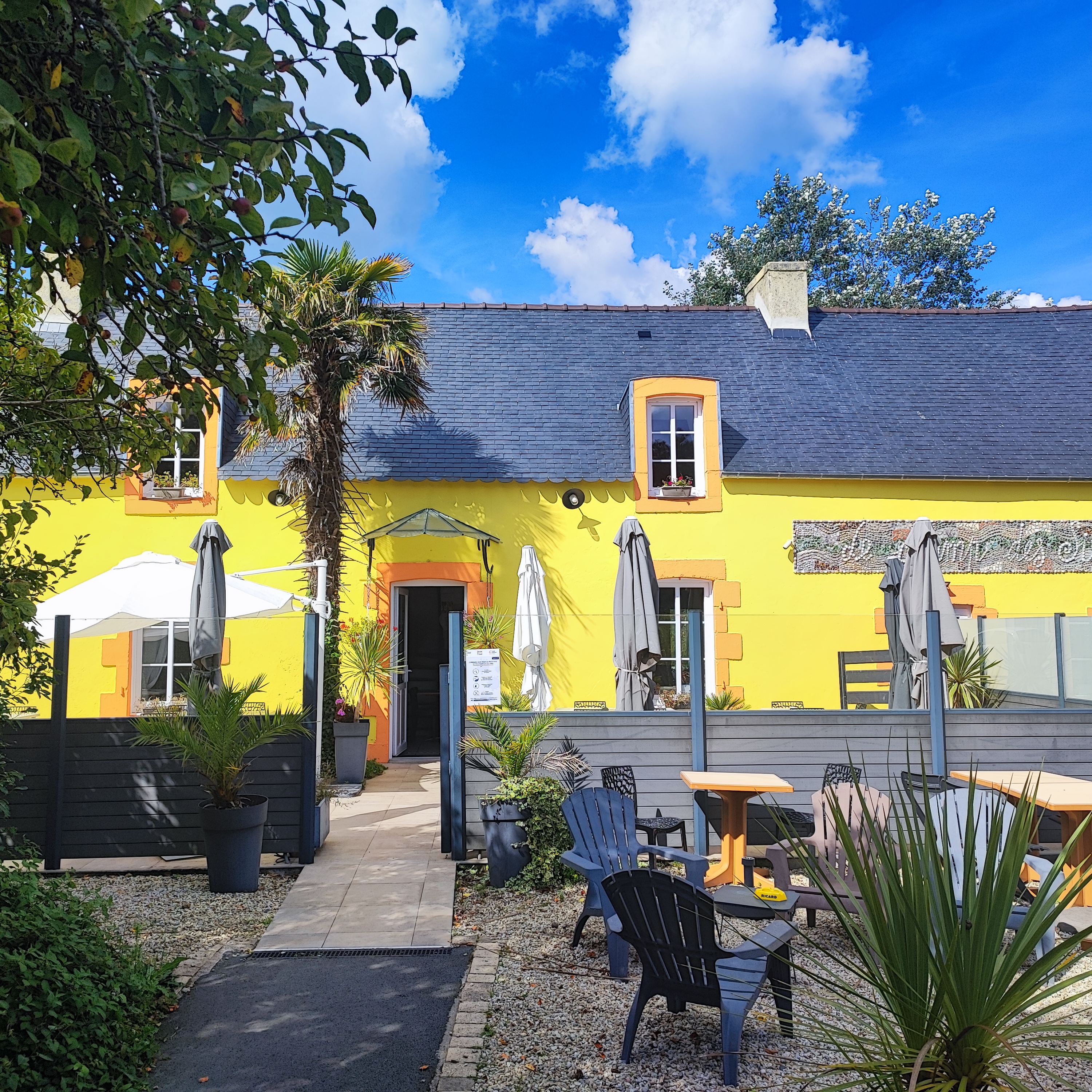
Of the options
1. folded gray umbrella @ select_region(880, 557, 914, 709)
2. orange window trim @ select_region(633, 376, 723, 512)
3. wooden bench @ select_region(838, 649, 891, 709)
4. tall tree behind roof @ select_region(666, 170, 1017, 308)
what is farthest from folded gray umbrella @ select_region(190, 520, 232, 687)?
tall tree behind roof @ select_region(666, 170, 1017, 308)

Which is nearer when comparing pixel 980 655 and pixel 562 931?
pixel 562 931

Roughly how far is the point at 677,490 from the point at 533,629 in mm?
3337

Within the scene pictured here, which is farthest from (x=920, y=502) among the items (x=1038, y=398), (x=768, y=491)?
(x=1038, y=398)

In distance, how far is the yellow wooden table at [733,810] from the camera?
6.17 m

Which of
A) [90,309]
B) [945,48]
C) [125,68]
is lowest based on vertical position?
[90,309]

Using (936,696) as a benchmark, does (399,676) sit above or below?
above

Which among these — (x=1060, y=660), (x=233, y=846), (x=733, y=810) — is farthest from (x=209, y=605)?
(x=1060, y=660)

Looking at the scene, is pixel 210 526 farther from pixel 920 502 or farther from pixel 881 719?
pixel 920 502

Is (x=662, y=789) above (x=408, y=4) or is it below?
below

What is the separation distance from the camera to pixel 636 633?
8.38 meters

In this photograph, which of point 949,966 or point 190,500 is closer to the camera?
point 949,966

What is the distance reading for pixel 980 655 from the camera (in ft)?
29.6

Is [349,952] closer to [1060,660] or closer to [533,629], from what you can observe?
[533,629]

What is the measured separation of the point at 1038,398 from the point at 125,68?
13699 mm
